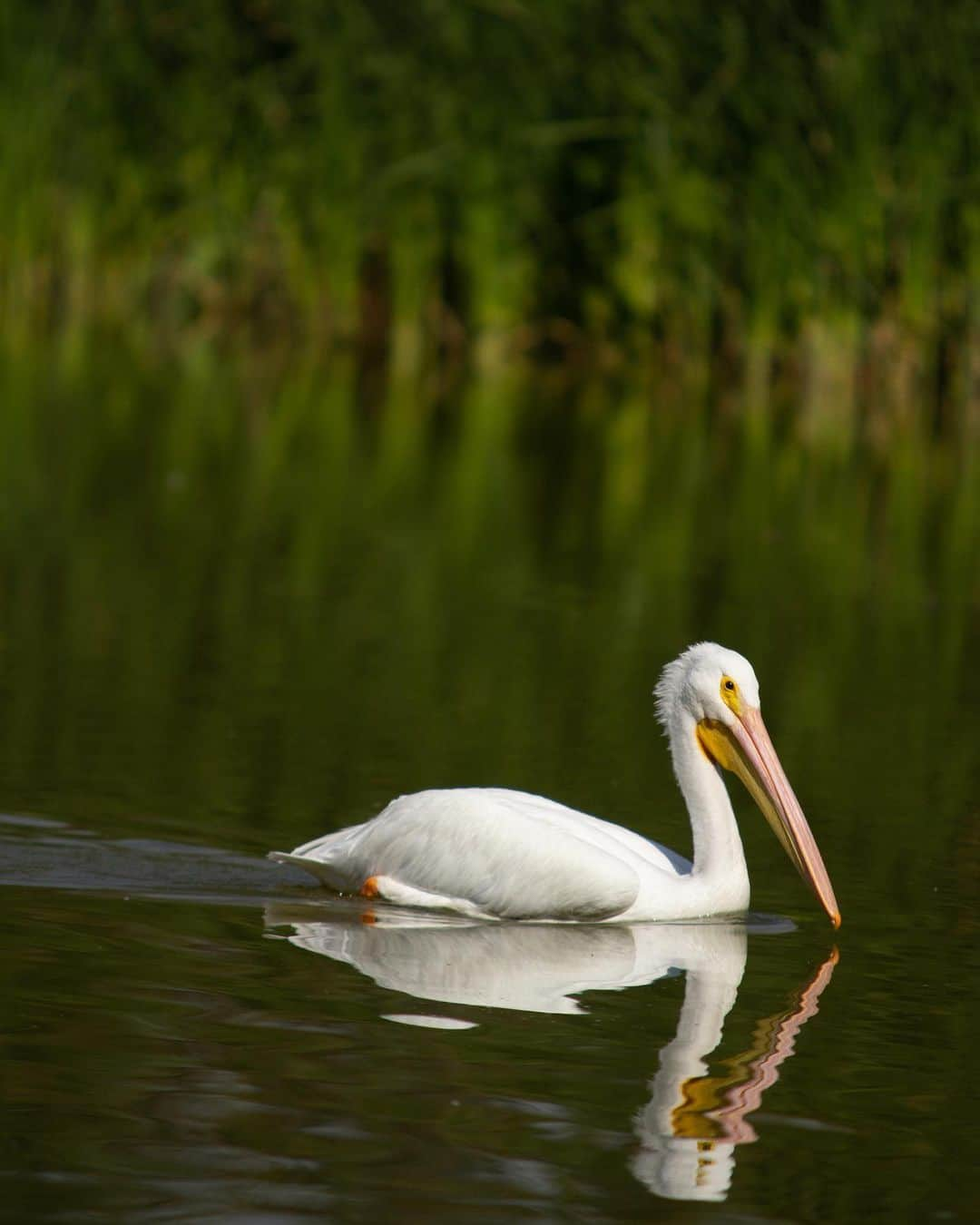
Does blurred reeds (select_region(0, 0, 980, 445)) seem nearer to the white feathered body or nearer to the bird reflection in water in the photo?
the white feathered body

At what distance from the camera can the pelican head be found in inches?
218

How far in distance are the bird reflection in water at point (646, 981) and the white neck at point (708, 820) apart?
0.30 ft

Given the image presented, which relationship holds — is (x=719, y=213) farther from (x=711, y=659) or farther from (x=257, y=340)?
(x=711, y=659)

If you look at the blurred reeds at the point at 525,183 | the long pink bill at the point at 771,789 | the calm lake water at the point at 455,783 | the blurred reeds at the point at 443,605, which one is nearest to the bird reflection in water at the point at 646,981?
the calm lake water at the point at 455,783

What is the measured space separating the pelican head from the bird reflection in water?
0.26 metres

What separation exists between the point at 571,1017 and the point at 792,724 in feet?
10.7

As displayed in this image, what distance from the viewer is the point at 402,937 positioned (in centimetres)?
512

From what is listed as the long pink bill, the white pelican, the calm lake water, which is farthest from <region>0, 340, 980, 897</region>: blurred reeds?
the white pelican

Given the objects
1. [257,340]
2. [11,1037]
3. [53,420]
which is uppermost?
[257,340]

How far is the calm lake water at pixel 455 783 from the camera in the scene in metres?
3.74

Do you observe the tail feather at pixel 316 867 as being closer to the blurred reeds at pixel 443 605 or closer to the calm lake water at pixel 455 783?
the calm lake water at pixel 455 783

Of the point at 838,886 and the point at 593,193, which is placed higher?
the point at 593,193

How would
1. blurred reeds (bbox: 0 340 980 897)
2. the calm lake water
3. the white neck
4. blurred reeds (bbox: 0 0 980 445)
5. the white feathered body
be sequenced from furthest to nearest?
1. blurred reeds (bbox: 0 0 980 445)
2. blurred reeds (bbox: 0 340 980 897)
3. the white neck
4. the white feathered body
5. the calm lake water

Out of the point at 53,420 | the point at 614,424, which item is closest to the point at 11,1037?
the point at 53,420
